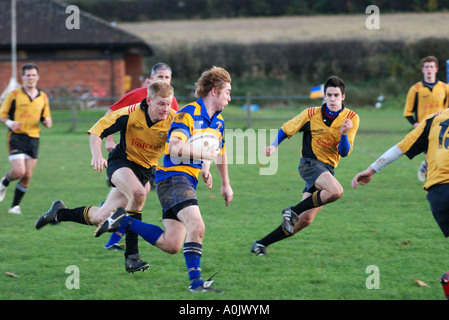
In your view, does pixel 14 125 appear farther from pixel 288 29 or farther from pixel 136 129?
pixel 288 29

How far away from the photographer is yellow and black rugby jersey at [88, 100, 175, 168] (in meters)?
5.68

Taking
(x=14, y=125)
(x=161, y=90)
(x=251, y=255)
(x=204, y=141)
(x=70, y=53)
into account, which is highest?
(x=70, y=53)

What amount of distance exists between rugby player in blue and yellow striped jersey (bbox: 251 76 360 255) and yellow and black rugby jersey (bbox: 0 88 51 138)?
13.2 feet

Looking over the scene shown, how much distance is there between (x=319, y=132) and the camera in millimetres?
6301

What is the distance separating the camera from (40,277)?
527cm

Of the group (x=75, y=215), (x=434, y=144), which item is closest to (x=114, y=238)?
(x=75, y=215)

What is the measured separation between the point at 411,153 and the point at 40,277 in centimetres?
326

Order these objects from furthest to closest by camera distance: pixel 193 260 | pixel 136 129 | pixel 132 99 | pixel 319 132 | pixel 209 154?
pixel 132 99
pixel 319 132
pixel 136 129
pixel 209 154
pixel 193 260

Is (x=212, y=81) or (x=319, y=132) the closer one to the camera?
(x=212, y=81)

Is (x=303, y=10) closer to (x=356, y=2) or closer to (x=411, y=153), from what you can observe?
(x=356, y=2)

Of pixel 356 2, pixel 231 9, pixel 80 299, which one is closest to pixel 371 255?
pixel 80 299

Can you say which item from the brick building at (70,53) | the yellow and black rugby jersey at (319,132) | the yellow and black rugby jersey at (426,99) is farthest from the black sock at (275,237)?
the brick building at (70,53)

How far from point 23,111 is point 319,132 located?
4534mm

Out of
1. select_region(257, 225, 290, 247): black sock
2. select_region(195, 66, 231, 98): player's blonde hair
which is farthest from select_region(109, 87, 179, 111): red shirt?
select_region(257, 225, 290, 247): black sock
